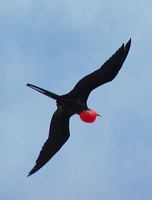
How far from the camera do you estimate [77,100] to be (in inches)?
1474

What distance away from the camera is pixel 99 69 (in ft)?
121

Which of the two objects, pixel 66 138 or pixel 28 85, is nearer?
pixel 28 85

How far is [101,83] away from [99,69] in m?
0.89

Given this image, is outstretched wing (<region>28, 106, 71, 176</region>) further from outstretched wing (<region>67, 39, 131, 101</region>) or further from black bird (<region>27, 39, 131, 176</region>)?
outstretched wing (<region>67, 39, 131, 101</region>)

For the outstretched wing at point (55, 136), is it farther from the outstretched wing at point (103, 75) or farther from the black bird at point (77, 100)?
the outstretched wing at point (103, 75)

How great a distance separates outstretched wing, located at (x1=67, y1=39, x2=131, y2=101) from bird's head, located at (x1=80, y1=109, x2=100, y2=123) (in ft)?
3.48

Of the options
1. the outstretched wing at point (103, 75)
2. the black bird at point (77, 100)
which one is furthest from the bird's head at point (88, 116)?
the outstretched wing at point (103, 75)

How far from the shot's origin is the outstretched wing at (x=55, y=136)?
38.2m

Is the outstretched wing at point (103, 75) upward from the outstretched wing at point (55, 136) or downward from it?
upward

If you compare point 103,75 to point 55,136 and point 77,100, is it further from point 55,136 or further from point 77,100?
point 55,136

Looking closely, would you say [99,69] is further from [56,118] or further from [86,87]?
[56,118]

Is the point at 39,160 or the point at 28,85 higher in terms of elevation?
the point at 28,85

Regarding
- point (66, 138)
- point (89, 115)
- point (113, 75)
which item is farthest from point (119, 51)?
point (66, 138)

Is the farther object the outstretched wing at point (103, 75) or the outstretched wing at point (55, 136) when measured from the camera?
the outstretched wing at point (55, 136)
